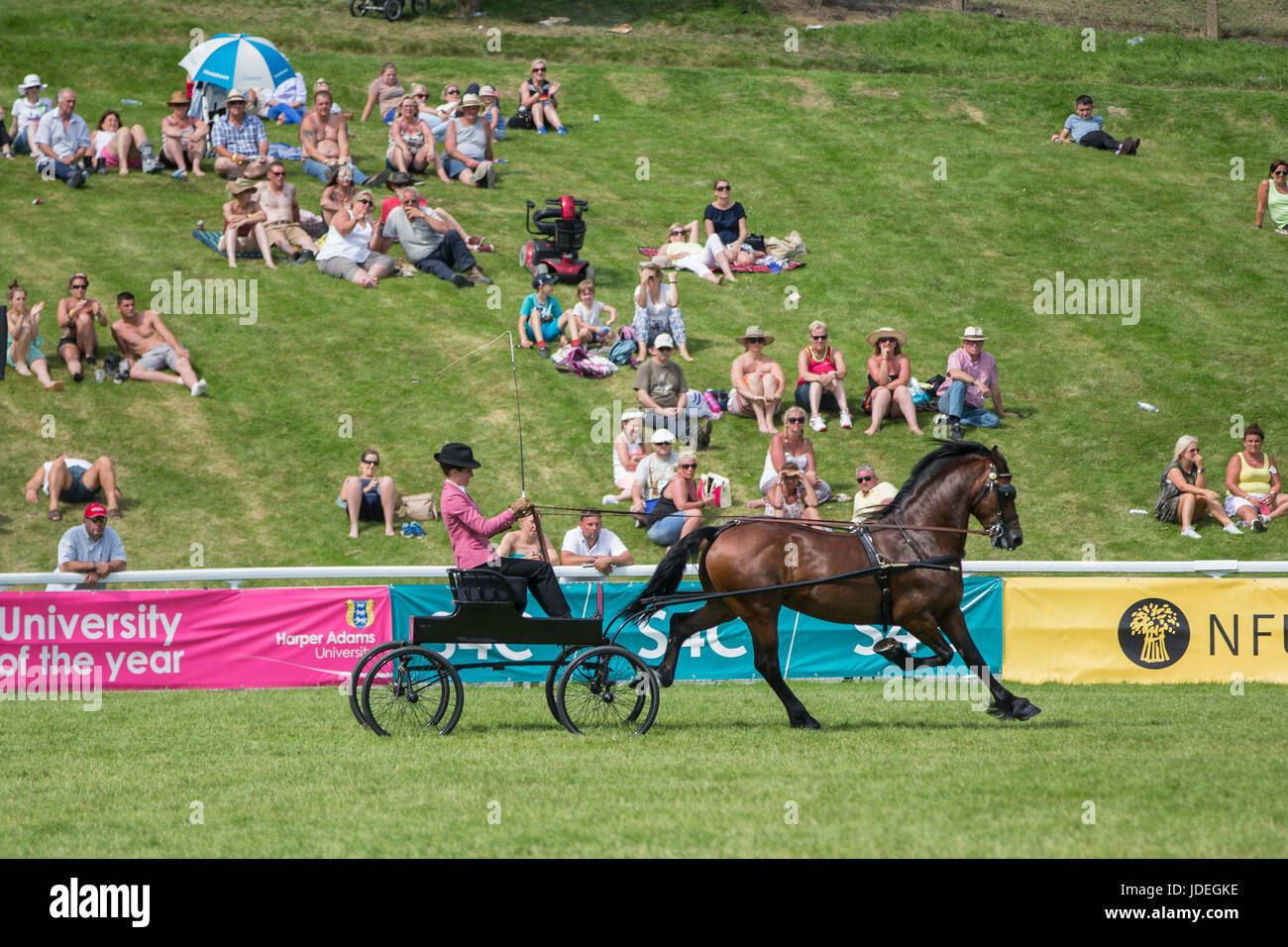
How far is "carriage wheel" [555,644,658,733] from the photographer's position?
34.8 feet

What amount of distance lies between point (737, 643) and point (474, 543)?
4717 mm

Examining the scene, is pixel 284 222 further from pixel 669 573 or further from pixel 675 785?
pixel 675 785

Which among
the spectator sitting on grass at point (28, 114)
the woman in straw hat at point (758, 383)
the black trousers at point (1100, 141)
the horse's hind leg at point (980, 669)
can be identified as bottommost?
the horse's hind leg at point (980, 669)

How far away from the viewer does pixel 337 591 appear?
1452 centimetres

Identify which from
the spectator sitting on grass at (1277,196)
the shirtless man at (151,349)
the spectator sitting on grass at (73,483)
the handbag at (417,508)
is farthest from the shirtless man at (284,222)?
the spectator sitting on grass at (1277,196)

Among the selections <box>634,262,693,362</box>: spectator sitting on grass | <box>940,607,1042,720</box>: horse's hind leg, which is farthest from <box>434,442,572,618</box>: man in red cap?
<box>634,262,693,362</box>: spectator sitting on grass

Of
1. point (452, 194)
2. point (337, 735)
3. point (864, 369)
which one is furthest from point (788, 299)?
point (337, 735)

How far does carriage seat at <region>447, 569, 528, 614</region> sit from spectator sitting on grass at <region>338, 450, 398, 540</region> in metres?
7.67

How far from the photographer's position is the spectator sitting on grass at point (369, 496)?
17938 mm

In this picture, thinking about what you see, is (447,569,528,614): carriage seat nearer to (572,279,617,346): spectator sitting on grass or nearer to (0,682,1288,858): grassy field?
(0,682,1288,858): grassy field

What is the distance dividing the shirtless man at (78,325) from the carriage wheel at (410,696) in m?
11.3

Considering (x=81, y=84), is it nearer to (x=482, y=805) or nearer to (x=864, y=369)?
(x=864, y=369)

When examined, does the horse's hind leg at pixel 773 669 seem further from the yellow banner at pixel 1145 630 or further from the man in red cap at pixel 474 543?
the yellow banner at pixel 1145 630
